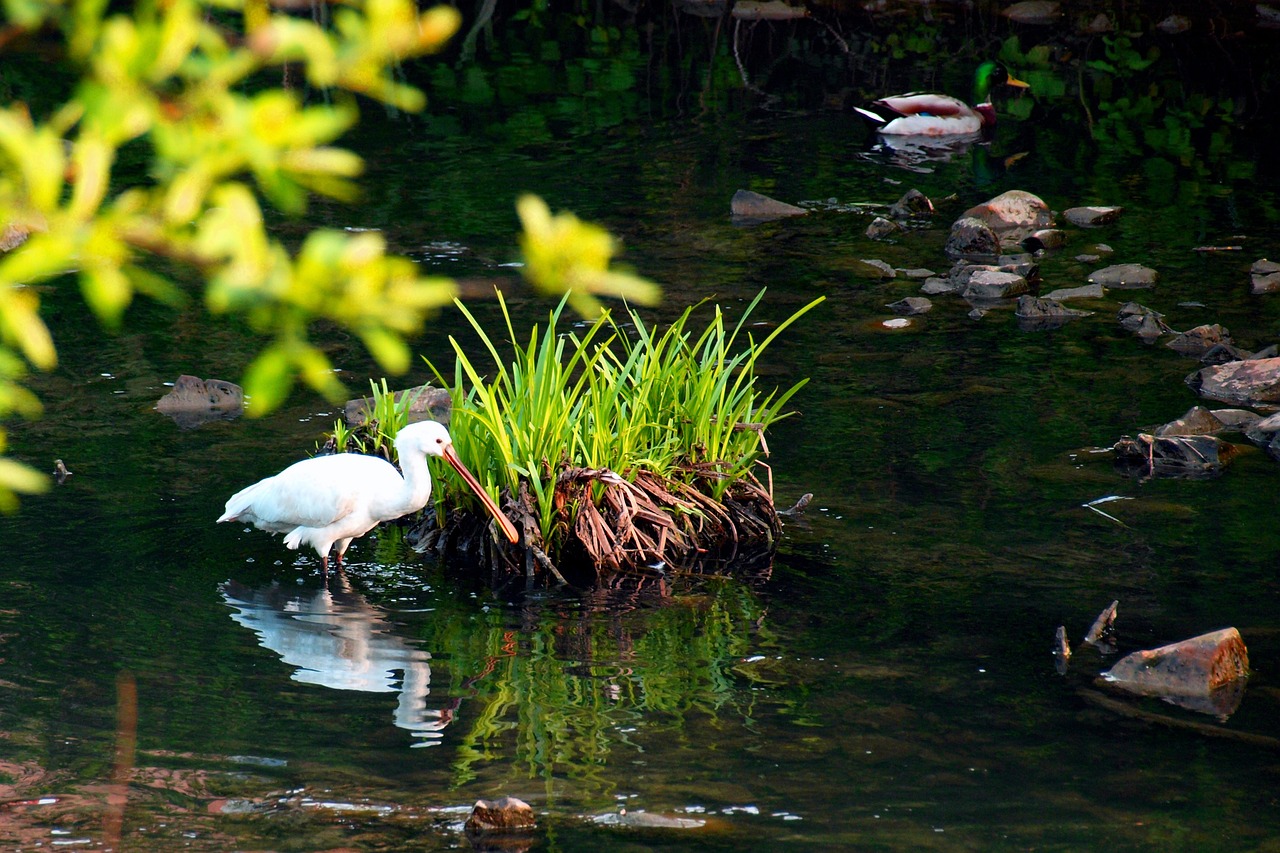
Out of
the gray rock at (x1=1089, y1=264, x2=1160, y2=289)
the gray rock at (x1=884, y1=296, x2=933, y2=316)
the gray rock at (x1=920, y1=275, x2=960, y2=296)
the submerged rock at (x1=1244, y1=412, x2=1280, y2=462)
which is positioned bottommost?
the submerged rock at (x1=1244, y1=412, x2=1280, y2=462)

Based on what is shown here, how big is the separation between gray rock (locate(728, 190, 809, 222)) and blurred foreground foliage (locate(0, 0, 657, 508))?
37.4ft

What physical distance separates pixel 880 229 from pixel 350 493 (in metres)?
7.39

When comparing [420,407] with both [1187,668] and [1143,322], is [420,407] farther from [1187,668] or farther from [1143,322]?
[1143,322]

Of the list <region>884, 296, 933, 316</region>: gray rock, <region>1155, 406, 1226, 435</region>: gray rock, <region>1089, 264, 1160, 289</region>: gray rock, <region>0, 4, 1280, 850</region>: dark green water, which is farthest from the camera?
<region>1089, 264, 1160, 289</region>: gray rock

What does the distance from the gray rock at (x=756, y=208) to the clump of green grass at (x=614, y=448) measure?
6.40 meters

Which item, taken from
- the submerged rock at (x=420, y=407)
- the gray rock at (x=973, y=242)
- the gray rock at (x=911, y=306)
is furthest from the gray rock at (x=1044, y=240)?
the submerged rock at (x=420, y=407)

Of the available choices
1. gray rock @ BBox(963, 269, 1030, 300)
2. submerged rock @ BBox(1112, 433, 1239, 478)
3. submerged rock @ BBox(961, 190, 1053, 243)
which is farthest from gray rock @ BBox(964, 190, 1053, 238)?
submerged rock @ BBox(1112, 433, 1239, 478)

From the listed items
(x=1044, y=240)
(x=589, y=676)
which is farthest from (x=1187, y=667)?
(x=1044, y=240)

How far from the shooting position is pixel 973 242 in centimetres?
1195

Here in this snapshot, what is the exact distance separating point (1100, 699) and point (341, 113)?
4.14 m

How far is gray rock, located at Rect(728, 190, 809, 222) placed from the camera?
13.2 metres

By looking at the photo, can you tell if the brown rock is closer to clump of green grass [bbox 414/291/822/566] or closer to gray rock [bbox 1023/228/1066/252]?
clump of green grass [bbox 414/291/822/566]

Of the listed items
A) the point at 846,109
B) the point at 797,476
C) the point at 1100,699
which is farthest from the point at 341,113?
the point at 846,109

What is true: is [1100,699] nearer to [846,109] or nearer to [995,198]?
[995,198]
